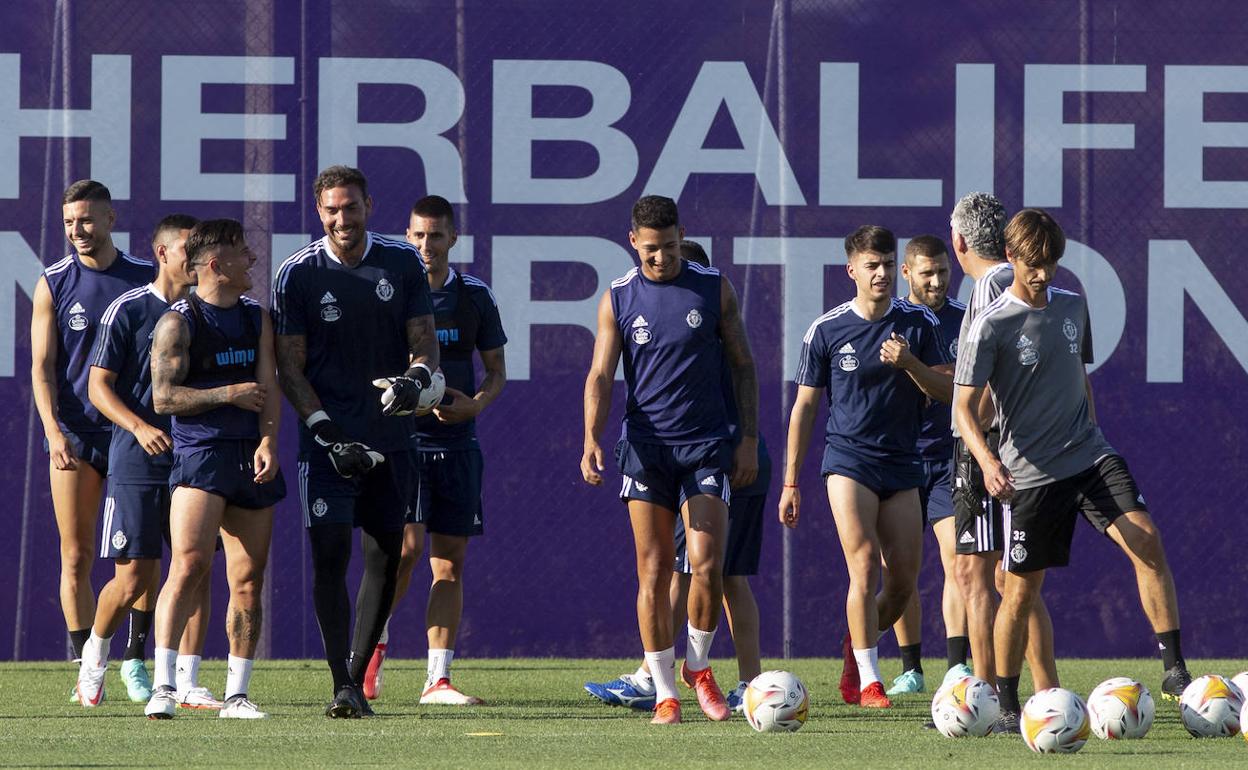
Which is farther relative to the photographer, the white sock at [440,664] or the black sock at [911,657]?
the black sock at [911,657]

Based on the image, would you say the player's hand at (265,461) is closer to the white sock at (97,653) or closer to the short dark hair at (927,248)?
the white sock at (97,653)

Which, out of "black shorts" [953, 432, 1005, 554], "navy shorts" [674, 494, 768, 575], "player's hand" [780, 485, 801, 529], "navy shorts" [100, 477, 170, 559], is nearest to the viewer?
"black shorts" [953, 432, 1005, 554]

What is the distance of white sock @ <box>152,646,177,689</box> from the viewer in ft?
24.8

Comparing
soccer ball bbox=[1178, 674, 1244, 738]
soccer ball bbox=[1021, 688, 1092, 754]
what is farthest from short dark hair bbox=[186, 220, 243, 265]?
soccer ball bbox=[1178, 674, 1244, 738]

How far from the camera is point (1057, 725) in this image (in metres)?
6.08

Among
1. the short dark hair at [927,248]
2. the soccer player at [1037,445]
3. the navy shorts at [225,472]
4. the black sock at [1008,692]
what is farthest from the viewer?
the short dark hair at [927,248]

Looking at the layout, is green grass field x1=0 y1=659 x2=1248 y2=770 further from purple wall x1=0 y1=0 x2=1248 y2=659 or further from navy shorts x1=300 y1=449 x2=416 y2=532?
purple wall x1=0 y1=0 x2=1248 y2=659

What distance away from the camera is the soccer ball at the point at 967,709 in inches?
261

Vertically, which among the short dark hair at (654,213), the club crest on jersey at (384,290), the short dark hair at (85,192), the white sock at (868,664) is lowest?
the white sock at (868,664)

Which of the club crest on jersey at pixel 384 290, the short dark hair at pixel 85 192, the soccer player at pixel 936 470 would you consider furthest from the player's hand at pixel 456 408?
the soccer player at pixel 936 470

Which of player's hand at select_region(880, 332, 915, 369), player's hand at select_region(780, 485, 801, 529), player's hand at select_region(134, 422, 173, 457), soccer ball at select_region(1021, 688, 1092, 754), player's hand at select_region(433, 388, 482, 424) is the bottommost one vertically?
soccer ball at select_region(1021, 688, 1092, 754)

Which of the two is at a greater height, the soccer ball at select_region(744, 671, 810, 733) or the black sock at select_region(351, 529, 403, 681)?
the black sock at select_region(351, 529, 403, 681)

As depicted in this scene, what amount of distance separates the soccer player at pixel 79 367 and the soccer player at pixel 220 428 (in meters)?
1.11

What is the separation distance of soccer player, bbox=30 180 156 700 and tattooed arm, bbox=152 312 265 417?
126cm
